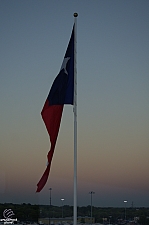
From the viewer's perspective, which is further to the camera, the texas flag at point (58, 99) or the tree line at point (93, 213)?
the tree line at point (93, 213)

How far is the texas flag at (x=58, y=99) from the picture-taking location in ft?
19.0

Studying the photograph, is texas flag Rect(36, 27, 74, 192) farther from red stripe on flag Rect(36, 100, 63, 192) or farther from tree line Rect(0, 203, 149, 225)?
tree line Rect(0, 203, 149, 225)

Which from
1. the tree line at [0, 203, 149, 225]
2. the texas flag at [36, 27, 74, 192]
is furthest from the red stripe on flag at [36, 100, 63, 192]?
the tree line at [0, 203, 149, 225]

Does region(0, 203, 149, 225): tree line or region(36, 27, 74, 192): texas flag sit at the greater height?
region(36, 27, 74, 192): texas flag

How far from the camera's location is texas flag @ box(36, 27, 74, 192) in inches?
228

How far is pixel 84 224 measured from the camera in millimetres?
7434

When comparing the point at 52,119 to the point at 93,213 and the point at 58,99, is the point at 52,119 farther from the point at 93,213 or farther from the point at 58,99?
the point at 93,213

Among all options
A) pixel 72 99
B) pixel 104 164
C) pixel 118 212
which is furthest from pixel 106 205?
pixel 72 99

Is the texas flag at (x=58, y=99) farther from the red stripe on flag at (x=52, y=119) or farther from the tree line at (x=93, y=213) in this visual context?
the tree line at (x=93, y=213)

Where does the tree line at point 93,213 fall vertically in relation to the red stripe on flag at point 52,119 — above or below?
below

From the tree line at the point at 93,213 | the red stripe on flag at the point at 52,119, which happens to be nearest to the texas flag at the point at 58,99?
the red stripe on flag at the point at 52,119

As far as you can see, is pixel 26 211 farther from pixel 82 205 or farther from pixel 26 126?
pixel 26 126

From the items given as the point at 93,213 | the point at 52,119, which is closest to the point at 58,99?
the point at 52,119

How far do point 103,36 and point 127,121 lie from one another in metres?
1.40
